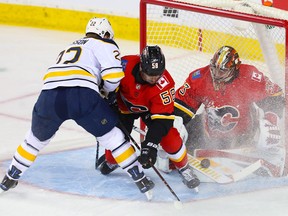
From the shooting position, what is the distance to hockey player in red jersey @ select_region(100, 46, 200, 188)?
3.52 metres

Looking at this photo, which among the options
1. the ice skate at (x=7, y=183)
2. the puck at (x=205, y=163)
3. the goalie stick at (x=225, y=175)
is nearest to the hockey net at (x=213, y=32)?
the goalie stick at (x=225, y=175)

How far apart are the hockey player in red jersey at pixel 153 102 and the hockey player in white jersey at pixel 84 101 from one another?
0.10m

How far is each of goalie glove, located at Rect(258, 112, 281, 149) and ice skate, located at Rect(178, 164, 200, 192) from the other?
14.3 inches

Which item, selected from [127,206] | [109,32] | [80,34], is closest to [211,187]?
[127,206]

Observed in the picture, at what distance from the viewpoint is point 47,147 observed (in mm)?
4320

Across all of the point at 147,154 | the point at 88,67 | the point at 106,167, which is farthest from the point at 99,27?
the point at 106,167

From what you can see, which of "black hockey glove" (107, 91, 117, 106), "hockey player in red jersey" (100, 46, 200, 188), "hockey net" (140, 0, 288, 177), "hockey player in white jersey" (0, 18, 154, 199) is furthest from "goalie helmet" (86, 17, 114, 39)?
"hockey net" (140, 0, 288, 177)

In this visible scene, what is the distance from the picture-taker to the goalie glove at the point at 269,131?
3801 millimetres

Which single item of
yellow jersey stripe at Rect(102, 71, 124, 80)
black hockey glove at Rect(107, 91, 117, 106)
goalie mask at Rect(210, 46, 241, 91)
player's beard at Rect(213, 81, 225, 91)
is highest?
yellow jersey stripe at Rect(102, 71, 124, 80)

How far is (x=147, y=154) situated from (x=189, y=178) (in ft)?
1.06

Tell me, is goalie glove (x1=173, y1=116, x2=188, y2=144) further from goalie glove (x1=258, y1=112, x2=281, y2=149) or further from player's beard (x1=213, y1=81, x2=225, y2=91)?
goalie glove (x1=258, y1=112, x2=281, y2=149)

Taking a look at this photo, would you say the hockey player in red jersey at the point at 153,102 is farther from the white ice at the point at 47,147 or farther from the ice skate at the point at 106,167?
the ice skate at the point at 106,167

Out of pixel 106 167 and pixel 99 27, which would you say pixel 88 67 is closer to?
pixel 99 27

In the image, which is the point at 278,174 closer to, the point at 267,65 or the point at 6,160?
the point at 267,65
